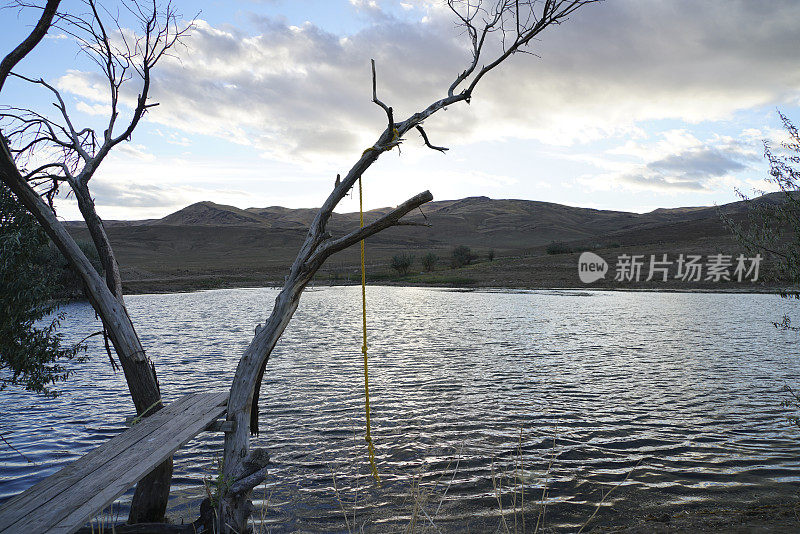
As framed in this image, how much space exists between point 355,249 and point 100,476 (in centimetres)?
11929

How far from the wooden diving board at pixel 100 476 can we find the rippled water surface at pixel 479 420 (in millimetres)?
1658

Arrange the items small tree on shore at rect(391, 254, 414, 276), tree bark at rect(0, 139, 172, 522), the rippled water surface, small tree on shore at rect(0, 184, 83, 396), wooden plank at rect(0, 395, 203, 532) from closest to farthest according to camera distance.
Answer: wooden plank at rect(0, 395, 203, 532)
tree bark at rect(0, 139, 172, 522)
small tree on shore at rect(0, 184, 83, 396)
the rippled water surface
small tree on shore at rect(391, 254, 414, 276)

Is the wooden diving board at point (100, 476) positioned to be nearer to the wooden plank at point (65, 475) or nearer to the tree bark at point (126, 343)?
the wooden plank at point (65, 475)

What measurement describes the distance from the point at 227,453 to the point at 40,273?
460 cm

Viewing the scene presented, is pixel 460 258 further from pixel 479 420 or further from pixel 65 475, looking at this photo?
pixel 65 475

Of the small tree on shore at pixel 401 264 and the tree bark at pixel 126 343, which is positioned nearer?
the tree bark at pixel 126 343

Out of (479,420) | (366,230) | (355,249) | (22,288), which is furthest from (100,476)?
(355,249)

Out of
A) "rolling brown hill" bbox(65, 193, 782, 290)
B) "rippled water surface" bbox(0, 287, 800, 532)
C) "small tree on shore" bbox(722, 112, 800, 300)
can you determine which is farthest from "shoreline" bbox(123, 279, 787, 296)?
"small tree on shore" bbox(722, 112, 800, 300)

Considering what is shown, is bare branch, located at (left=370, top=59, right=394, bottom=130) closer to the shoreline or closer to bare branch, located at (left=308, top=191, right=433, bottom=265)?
bare branch, located at (left=308, top=191, right=433, bottom=265)

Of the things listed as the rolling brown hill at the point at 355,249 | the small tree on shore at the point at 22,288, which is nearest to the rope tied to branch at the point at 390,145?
the small tree on shore at the point at 22,288

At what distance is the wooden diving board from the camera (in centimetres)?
430

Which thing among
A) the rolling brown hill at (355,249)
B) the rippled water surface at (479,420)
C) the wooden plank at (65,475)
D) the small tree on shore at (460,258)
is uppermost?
the rolling brown hill at (355,249)

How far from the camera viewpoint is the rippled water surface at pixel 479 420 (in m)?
7.64

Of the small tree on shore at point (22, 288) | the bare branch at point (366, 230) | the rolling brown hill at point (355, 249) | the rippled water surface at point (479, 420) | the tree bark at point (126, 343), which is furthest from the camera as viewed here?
the rolling brown hill at point (355, 249)
